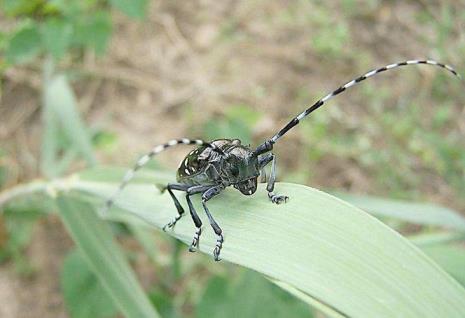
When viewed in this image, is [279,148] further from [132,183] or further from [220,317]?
[132,183]

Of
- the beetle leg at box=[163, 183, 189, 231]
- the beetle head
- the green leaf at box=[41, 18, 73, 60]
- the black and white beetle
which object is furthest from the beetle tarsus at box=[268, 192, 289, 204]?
the green leaf at box=[41, 18, 73, 60]

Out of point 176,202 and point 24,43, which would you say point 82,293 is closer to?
point 24,43

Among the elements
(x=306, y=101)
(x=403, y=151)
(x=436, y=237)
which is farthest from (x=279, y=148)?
(x=436, y=237)

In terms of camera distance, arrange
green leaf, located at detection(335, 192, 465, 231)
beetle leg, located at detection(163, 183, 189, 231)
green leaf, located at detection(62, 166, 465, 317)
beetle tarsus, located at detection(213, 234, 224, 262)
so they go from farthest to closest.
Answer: green leaf, located at detection(335, 192, 465, 231), beetle leg, located at detection(163, 183, 189, 231), beetle tarsus, located at detection(213, 234, 224, 262), green leaf, located at detection(62, 166, 465, 317)

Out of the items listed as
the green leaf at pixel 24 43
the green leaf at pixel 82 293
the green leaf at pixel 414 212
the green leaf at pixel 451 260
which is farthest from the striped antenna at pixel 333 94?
the green leaf at pixel 24 43

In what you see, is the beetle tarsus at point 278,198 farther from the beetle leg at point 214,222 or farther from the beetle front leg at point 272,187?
the beetle leg at point 214,222

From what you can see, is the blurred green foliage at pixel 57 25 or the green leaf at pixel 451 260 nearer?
the green leaf at pixel 451 260

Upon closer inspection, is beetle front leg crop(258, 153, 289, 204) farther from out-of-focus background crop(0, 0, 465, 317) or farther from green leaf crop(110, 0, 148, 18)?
out-of-focus background crop(0, 0, 465, 317)
